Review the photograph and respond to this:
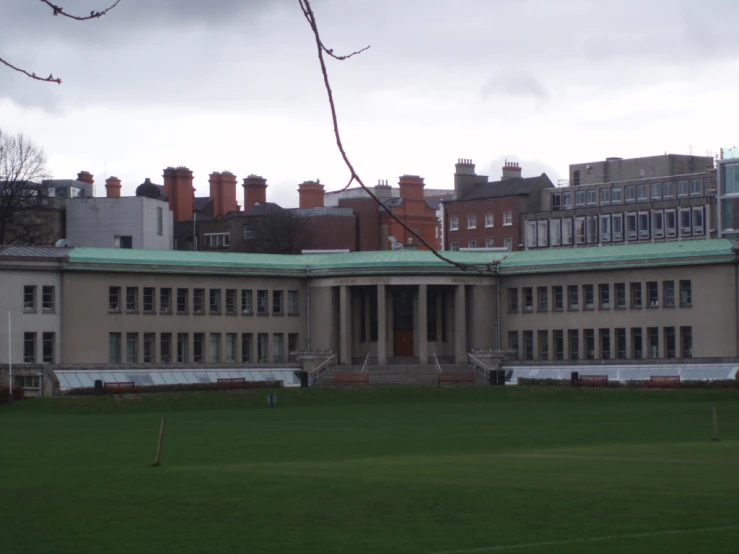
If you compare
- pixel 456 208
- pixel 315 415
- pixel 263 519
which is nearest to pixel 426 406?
pixel 315 415

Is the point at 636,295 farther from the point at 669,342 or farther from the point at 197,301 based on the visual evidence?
the point at 197,301

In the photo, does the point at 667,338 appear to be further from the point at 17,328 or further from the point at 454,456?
the point at 454,456

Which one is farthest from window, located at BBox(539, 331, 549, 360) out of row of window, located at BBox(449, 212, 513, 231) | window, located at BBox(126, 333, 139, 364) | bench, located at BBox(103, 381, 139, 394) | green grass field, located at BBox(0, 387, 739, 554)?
row of window, located at BBox(449, 212, 513, 231)

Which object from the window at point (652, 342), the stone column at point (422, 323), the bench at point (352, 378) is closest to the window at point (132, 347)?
the bench at point (352, 378)

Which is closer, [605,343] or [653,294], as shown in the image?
[653,294]

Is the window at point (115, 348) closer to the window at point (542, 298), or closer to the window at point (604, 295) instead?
the window at point (542, 298)

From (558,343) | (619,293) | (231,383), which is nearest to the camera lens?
(231,383)

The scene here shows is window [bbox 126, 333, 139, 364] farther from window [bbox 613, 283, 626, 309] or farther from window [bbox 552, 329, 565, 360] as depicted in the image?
window [bbox 613, 283, 626, 309]

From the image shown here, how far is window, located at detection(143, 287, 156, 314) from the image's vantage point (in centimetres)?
9600

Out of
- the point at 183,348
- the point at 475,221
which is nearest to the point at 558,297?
the point at 183,348

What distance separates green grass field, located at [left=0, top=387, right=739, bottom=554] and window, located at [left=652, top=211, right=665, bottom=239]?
7300 centimetres

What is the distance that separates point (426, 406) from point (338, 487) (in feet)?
153

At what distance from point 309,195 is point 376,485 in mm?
116965

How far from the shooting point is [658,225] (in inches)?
5300
